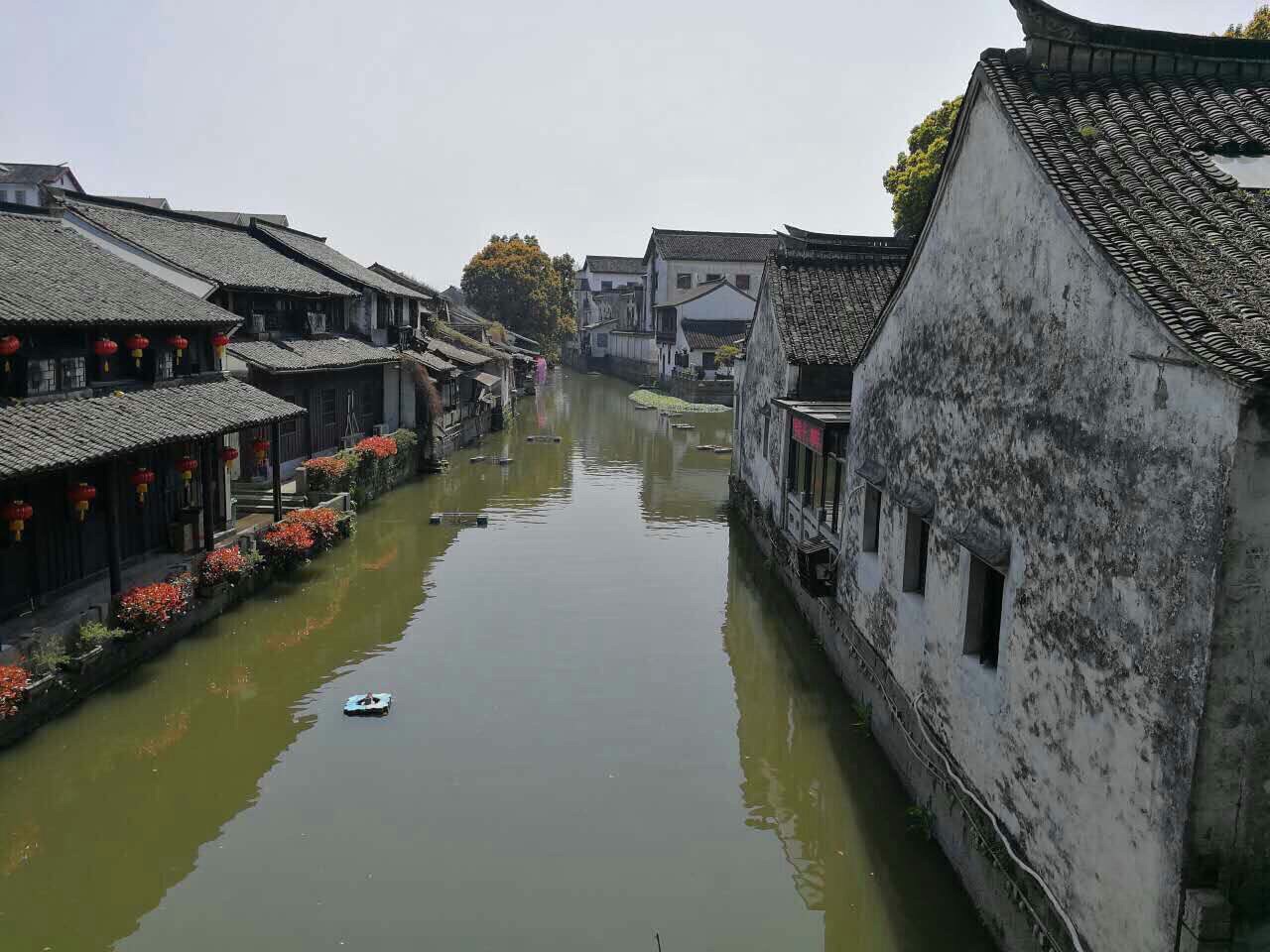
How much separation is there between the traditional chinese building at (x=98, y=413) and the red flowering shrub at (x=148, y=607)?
1.66 feet

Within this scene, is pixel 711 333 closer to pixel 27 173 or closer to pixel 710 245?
pixel 710 245

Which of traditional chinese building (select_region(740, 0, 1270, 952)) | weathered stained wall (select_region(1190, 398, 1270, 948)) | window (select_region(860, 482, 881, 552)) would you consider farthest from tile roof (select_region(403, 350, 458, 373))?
weathered stained wall (select_region(1190, 398, 1270, 948))

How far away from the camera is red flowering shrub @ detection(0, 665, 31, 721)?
35.1 feet

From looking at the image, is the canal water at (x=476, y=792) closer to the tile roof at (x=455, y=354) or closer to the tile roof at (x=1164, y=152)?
the tile roof at (x=1164, y=152)

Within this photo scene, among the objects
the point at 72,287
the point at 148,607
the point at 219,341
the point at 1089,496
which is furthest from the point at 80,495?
the point at 1089,496

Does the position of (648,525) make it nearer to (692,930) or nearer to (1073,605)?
(692,930)

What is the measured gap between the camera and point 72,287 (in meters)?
15.5

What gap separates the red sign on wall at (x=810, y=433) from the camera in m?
15.8

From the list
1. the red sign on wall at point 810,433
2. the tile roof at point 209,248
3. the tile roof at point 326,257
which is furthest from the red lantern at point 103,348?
the tile roof at point 326,257

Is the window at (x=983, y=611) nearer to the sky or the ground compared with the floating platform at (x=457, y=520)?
nearer to the sky

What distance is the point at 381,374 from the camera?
106 ft

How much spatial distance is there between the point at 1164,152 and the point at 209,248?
24.2 meters

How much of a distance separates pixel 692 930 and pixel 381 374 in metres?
26.4

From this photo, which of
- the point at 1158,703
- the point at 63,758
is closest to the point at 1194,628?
the point at 1158,703
